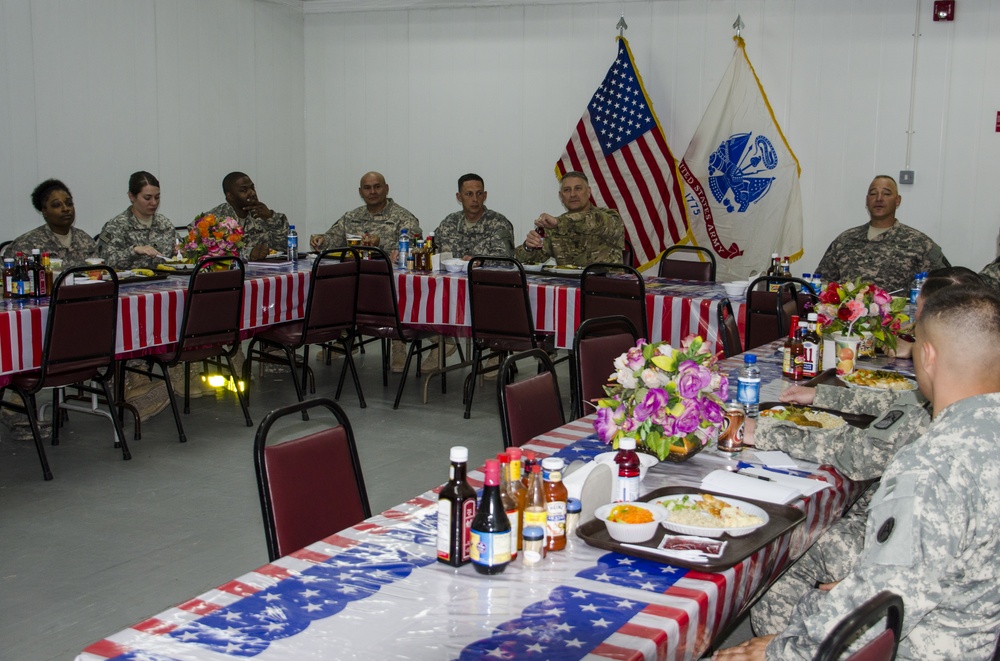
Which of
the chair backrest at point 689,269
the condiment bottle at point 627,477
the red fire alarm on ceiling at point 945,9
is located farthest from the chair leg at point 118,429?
the red fire alarm on ceiling at point 945,9

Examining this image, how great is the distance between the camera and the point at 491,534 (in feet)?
6.45

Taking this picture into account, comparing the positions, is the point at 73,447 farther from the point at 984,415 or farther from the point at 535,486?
the point at 984,415

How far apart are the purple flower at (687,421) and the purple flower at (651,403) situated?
0.19ft

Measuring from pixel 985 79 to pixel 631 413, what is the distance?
5.88 m

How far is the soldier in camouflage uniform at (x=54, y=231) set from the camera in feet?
19.3

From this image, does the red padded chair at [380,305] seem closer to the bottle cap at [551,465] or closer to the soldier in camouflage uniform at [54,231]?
the soldier in camouflage uniform at [54,231]

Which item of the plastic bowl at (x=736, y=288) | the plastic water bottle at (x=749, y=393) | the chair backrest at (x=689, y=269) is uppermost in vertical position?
the chair backrest at (x=689, y=269)

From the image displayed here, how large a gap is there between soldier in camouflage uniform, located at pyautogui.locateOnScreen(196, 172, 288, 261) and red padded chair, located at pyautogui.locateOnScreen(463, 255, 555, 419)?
202cm

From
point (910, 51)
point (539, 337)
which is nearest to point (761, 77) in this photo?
point (910, 51)

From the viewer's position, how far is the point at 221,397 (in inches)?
252

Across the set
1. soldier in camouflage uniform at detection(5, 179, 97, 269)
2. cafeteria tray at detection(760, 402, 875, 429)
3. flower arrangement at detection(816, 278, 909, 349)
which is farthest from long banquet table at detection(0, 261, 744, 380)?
cafeteria tray at detection(760, 402, 875, 429)

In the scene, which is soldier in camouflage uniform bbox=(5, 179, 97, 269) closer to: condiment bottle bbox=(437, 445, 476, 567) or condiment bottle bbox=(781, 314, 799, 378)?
condiment bottle bbox=(781, 314, 799, 378)

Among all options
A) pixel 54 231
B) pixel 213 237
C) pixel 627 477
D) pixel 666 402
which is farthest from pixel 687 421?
pixel 54 231

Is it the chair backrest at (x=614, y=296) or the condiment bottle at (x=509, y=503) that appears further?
the chair backrest at (x=614, y=296)
